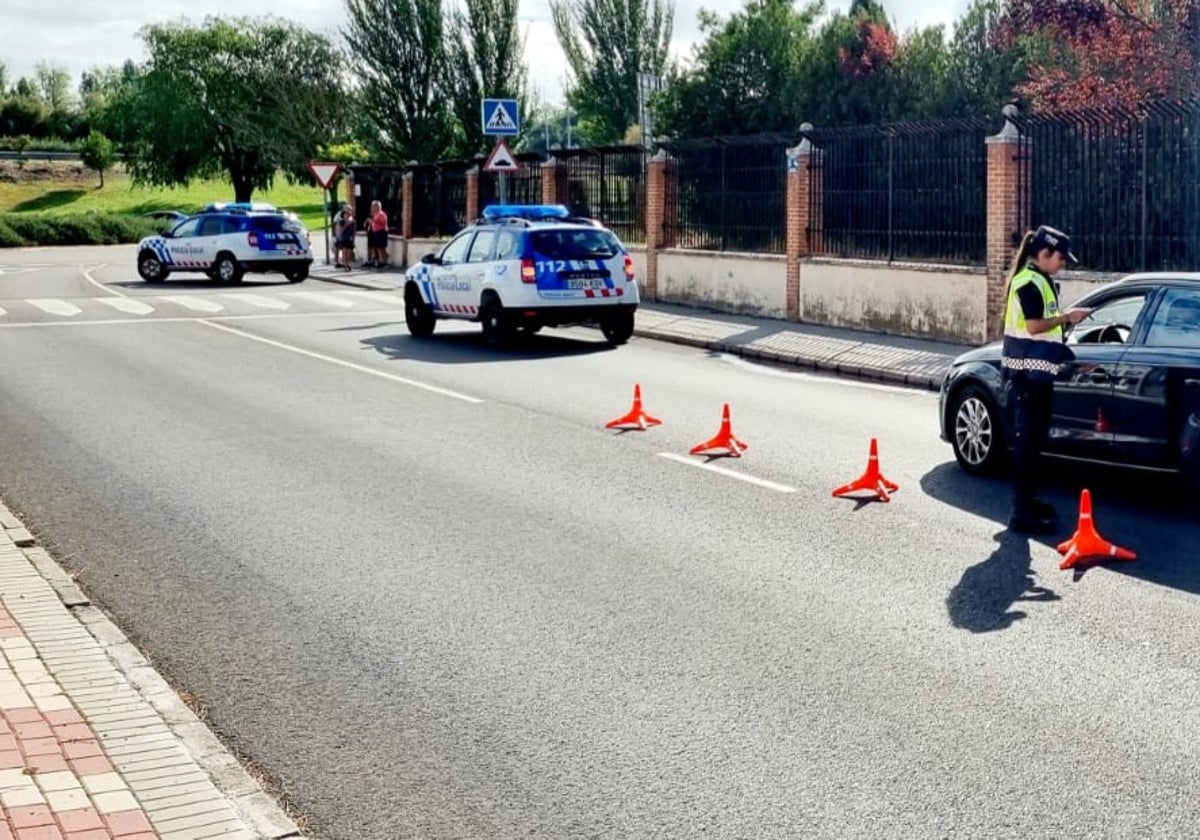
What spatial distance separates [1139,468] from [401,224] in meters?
35.2

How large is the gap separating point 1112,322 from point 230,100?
87.9 m

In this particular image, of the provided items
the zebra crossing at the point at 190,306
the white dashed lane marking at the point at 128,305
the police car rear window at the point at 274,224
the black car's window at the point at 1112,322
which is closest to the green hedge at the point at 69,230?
the police car rear window at the point at 274,224

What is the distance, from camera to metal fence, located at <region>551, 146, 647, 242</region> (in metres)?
30.3

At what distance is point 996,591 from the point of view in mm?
8047

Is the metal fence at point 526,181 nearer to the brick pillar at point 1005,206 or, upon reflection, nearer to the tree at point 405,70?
the brick pillar at point 1005,206

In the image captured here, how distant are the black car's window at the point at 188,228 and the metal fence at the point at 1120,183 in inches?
891

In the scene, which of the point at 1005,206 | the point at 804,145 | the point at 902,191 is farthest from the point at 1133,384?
the point at 804,145

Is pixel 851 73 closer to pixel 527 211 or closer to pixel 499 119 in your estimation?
pixel 499 119

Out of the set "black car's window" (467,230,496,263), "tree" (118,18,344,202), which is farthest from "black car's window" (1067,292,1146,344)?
"tree" (118,18,344,202)

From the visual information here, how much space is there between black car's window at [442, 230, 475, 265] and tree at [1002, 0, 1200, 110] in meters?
9.53

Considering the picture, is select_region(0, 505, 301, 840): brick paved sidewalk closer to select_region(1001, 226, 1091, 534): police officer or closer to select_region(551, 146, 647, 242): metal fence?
select_region(1001, 226, 1091, 534): police officer

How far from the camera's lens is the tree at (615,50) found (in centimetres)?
6719

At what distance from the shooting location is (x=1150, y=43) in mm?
25344

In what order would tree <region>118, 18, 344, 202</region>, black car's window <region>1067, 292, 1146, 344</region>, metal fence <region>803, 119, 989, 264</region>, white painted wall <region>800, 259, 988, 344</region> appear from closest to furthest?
1. black car's window <region>1067, 292, 1146, 344</region>
2. white painted wall <region>800, 259, 988, 344</region>
3. metal fence <region>803, 119, 989, 264</region>
4. tree <region>118, 18, 344, 202</region>
